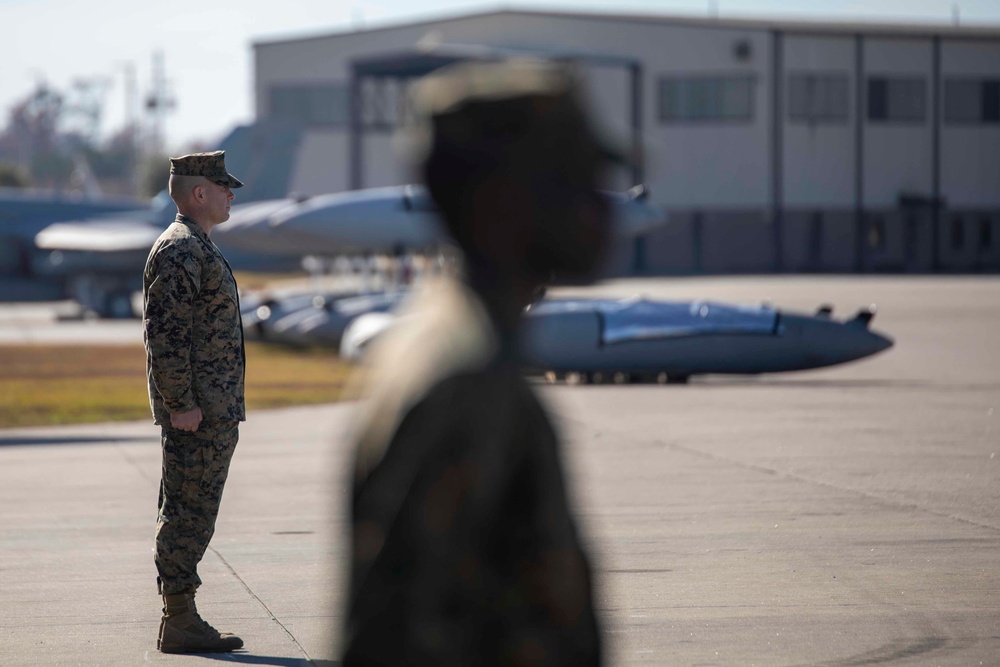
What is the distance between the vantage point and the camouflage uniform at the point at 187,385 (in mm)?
5477

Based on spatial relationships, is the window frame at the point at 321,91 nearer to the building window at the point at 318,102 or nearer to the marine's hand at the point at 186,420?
the building window at the point at 318,102

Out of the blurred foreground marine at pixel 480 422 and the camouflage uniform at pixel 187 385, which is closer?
the blurred foreground marine at pixel 480 422

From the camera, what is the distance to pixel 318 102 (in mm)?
67750

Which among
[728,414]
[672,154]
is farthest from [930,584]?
[672,154]

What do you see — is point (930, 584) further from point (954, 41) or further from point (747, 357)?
point (954, 41)

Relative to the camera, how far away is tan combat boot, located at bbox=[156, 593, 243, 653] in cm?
555

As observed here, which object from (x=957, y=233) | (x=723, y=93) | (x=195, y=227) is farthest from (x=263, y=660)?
(x=957, y=233)

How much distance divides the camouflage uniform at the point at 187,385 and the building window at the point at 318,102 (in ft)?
207

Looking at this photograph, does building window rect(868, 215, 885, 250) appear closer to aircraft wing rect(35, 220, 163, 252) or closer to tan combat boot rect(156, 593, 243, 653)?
aircraft wing rect(35, 220, 163, 252)

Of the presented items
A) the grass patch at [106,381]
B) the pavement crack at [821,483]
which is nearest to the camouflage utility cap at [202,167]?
the pavement crack at [821,483]

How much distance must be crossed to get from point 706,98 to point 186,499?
60493 mm

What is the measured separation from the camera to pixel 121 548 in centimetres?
779

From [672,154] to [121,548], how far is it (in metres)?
58.1

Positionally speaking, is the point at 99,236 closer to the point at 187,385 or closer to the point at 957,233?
the point at 187,385
